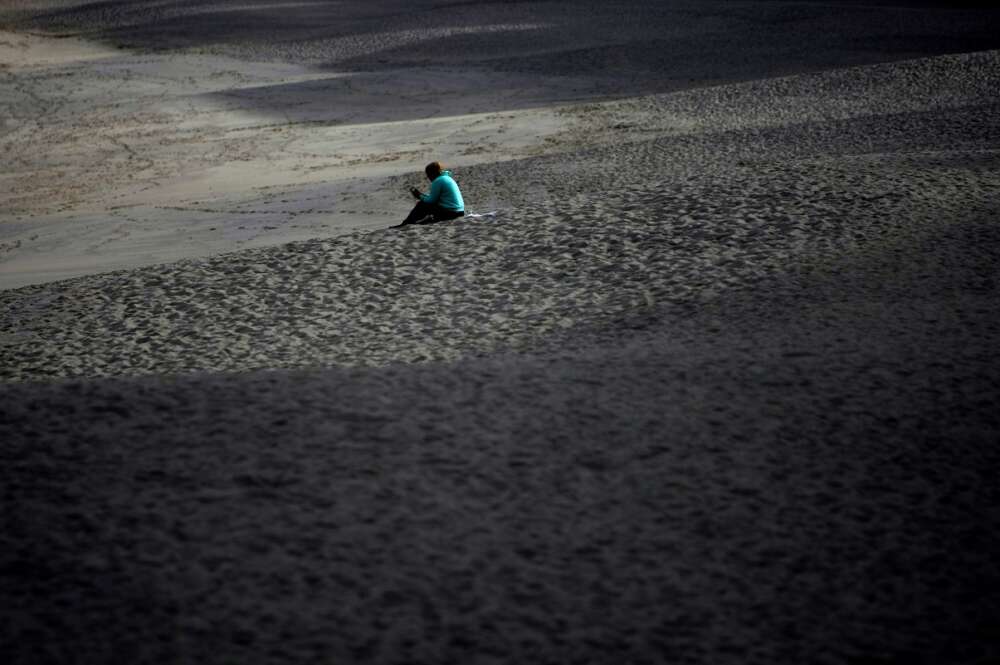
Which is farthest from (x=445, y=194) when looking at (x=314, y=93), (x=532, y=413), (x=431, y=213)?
(x=314, y=93)

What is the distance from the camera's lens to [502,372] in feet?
14.8

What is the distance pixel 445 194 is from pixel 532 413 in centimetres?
501

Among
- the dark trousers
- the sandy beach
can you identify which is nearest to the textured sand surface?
the sandy beach

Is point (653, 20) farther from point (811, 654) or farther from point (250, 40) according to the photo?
point (811, 654)

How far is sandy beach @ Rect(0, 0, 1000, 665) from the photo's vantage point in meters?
2.93

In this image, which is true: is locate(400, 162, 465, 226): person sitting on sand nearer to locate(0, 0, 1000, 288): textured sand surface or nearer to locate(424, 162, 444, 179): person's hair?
locate(424, 162, 444, 179): person's hair

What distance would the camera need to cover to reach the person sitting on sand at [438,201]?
8.80 metres

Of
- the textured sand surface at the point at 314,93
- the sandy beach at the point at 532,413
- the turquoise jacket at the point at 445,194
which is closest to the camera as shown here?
the sandy beach at the point at 532,413

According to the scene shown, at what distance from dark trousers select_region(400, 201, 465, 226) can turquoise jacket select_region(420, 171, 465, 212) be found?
0.03 meters

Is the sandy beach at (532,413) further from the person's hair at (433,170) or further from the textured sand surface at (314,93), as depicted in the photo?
the person's hair at (433,170)

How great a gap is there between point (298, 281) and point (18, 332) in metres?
1.73

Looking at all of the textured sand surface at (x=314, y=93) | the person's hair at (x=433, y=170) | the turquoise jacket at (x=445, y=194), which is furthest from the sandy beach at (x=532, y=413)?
the person's hair at (x=433, y=170)

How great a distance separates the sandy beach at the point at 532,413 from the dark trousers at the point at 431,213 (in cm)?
88

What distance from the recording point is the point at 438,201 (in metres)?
8.87
